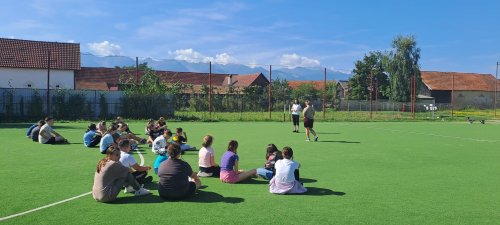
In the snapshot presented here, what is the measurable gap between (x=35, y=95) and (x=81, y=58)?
16.7 m

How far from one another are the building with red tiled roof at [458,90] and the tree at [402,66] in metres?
5.64

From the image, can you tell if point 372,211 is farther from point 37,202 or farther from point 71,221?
point 37,202

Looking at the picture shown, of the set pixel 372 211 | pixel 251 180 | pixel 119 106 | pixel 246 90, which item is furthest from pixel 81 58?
pixel 372 211

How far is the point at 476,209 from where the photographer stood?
729 cm

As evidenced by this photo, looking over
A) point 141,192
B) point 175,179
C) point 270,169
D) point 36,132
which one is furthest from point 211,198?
point 36,132

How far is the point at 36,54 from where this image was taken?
48.2 metres

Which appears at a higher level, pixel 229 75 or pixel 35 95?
pixel 229 75

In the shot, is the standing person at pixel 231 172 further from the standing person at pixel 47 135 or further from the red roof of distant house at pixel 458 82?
the red roof of distant house at pixel 458 82

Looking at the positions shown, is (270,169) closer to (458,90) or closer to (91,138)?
(91,138)

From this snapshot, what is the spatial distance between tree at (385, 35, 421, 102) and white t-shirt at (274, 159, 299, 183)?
67.2 metres

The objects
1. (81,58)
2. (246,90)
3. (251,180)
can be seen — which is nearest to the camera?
(251,180)

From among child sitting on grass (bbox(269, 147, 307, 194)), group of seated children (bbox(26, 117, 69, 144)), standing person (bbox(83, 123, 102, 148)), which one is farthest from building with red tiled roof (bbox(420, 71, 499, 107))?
child sitting on grass (bbox(269, 147, 307, 194))

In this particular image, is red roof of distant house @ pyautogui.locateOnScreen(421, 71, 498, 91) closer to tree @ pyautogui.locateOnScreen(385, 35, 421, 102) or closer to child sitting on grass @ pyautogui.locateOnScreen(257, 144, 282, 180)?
tree @ pyautogui.locateOnScreen(385, 35, 421, 102)

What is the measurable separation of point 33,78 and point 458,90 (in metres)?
63.1
